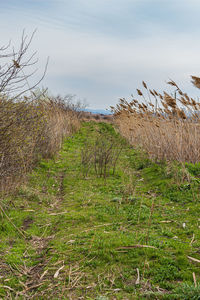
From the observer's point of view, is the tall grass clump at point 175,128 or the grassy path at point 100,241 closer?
the grassy path at point 100,241

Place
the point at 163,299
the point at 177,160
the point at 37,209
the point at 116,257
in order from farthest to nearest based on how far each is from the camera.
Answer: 1. the point at 177,160
2. the point at 37,209
3. the point at 116,257
4. the point at 163,299

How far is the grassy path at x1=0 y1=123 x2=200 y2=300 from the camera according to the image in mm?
2961

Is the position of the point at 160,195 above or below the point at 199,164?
below

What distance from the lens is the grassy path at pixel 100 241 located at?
2.96 meters

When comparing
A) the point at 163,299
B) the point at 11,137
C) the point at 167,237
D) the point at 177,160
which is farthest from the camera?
the point at 177,160

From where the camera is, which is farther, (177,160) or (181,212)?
(177,160)

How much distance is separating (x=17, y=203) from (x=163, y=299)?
362cm

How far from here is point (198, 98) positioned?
765 centimetres

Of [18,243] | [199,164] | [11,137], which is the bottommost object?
[18,243]

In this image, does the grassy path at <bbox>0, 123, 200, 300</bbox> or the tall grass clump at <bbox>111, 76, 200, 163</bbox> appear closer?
the grassy path at <bbox>0, 123, 200, 300</bbox>

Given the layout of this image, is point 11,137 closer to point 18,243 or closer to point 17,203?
point 17,203

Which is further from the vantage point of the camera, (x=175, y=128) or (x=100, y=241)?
(x=175, y=128)

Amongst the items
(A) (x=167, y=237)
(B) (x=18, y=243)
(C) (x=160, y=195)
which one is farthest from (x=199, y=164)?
(B) (x=18, y=243)

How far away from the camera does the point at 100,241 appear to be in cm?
383
